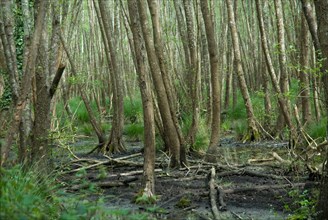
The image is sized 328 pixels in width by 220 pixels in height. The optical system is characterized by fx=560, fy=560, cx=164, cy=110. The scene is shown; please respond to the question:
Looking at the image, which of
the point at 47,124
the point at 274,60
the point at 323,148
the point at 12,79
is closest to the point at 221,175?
the point at 323,148

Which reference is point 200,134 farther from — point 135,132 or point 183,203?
point 183,203

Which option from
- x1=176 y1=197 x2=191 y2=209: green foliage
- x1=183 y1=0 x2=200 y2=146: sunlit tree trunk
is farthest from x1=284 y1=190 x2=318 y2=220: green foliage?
x1=183 y1=0 x2=200 y2=146: sunlit tree trunk

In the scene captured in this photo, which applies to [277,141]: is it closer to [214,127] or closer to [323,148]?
[214,127]

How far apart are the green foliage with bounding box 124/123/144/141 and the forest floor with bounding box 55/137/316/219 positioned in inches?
184

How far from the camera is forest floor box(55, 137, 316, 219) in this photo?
5695 mm

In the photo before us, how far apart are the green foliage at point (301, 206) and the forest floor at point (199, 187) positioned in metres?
0.09

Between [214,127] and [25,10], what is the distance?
135 inches

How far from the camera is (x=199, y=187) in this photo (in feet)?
23.3

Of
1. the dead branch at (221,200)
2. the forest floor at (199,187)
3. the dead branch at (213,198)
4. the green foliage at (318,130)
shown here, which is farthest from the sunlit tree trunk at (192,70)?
the dead branch at (221,200)

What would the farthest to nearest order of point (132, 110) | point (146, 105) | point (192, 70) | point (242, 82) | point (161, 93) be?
point (132, 110)
point (242, 82)
point (192, 70)
point (161, 93)
point (146, 105)

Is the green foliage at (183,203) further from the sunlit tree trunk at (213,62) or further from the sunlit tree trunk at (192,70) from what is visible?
the sunlit tree trunk at (192,70)

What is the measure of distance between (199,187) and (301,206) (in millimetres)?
1754

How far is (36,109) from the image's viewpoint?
21.2 feet

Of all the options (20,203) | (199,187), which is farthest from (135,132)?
(20,203)
